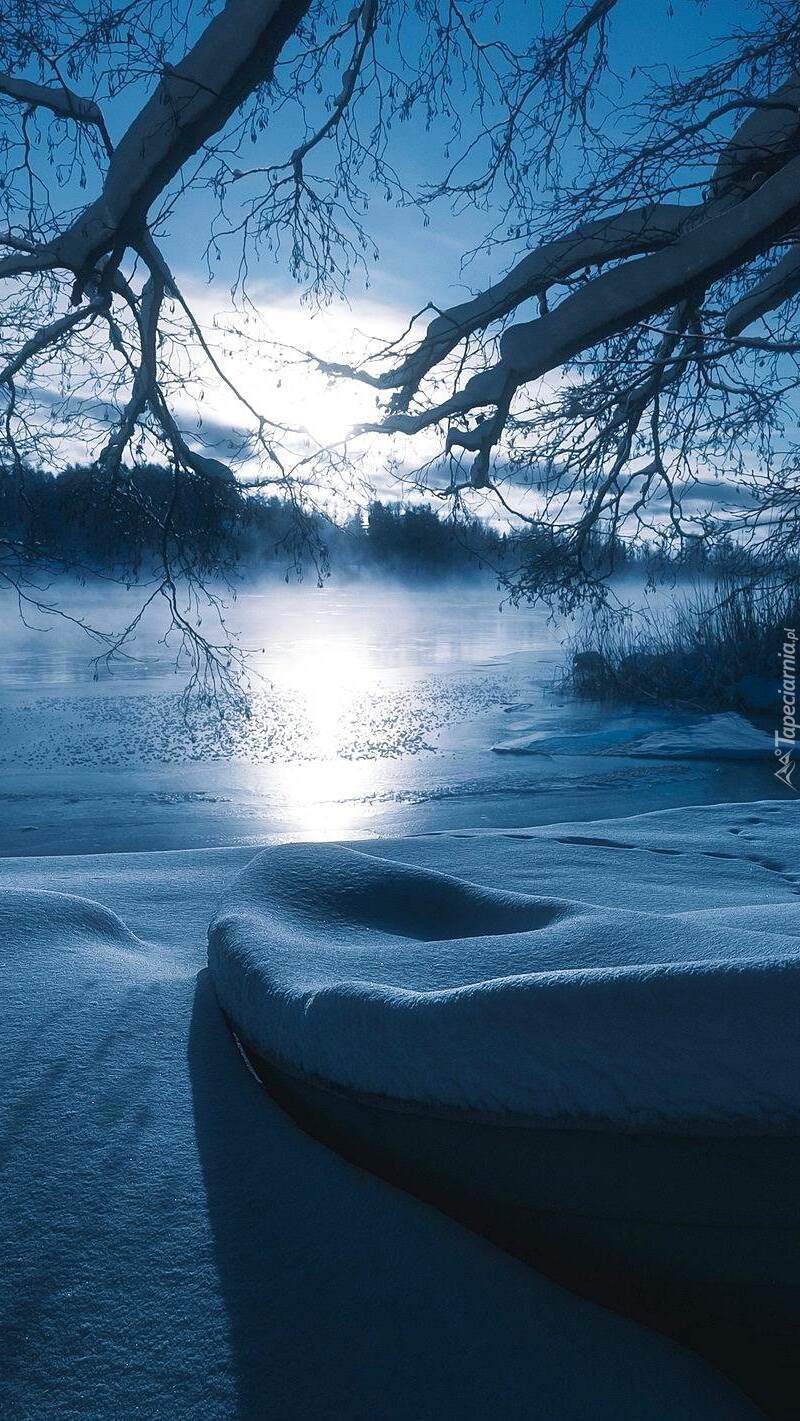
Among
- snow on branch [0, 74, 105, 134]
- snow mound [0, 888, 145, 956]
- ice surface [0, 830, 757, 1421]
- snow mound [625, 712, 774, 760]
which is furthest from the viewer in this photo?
snow mound [625, 712, 774, 760]

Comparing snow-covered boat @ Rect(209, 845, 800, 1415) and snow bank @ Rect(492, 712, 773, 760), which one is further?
Result: snow bank @ Rect(492, 712, 773, 760)

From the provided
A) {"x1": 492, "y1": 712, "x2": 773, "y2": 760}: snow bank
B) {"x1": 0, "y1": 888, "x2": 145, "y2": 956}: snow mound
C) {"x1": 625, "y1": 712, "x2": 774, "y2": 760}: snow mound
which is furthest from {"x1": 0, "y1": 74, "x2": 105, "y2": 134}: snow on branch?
{"x1": 625, "y1": 712, "x2": 774, "y2": 760}: snow mound

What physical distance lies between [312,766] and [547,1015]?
7.94 m

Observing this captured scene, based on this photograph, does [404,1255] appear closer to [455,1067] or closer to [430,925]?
[455,1067]

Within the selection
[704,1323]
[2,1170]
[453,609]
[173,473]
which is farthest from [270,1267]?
[453,609]

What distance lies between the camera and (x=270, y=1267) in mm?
1017

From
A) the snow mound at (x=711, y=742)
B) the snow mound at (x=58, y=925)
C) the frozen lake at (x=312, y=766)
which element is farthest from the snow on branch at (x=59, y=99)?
the snow mound at (x=711, y=742)

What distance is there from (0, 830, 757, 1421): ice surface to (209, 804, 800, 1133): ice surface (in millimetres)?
148

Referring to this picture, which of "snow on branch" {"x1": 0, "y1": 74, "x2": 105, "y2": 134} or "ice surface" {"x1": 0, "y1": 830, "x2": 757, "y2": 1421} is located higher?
"snow on branch" {"x1": 0, "y1": 74, "x2": 105, "y2": 134}

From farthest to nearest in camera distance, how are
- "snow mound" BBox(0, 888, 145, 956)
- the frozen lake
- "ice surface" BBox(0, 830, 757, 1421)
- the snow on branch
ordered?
the frozen lake < the snow on branch < "snow mound" BBox(0, 888, 145, 956) < "ice surface" BBox(0, 830, 757, 1421)

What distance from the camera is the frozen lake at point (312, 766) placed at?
690cm

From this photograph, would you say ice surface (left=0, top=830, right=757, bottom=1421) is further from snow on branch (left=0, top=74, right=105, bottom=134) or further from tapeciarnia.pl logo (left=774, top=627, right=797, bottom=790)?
tapeciarnia.pl logo (left=774, top=627, right=797, bottom=790)

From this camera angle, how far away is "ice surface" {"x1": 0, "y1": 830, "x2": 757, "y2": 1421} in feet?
2.91

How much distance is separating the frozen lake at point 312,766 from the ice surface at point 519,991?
14.3ft
